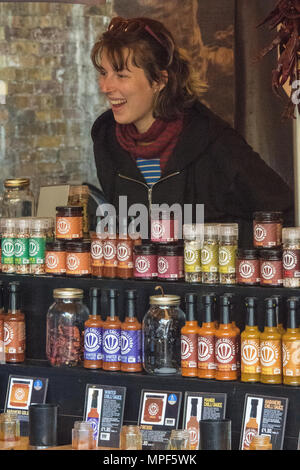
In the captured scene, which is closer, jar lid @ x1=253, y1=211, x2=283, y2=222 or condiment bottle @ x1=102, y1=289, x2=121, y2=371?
jar lid @ x1=253, y1=211, x2=283, y2=222

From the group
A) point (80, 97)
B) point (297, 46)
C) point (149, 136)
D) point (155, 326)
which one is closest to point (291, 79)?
point (297, 46)

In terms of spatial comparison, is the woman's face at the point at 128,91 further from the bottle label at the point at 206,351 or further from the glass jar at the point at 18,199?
the bottle label at the point at 206,351

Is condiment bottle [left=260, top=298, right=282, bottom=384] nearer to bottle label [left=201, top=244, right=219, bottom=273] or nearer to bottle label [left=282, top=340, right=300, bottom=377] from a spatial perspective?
bottle label [left=282, top=340, right=300, bottom=377]

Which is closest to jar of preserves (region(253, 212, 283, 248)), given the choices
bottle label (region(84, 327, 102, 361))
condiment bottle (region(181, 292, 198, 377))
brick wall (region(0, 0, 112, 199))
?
condiment bottle (region(181, 292, 198, 377))

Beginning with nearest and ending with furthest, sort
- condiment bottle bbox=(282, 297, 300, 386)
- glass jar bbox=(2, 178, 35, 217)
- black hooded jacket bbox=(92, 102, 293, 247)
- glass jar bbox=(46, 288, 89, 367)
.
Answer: condiment bottle bbox=(282, 297, 300, 386) < glass jar bbox=(46, 288, 89, 367) < glass jar bbox=(2, 178, 35, 217) < black hooded jacket bbox=(92, 102, 293, 247)

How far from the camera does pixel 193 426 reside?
2.46 metres

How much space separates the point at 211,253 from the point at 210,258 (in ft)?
0.05

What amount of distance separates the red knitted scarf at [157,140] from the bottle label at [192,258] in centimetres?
107

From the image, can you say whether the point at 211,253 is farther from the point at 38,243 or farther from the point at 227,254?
the point at 38,243

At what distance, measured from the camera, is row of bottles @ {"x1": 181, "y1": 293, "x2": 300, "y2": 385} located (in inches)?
92.0

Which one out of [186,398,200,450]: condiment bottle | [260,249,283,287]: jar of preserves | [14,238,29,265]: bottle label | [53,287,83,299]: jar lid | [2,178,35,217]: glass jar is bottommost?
[186,398,200,450]: condiment bottle

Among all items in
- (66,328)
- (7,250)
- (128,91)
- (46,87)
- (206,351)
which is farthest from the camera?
(46,87)

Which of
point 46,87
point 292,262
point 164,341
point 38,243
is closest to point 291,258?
point 292,262

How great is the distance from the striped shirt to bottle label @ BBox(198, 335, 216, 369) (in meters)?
1.23
